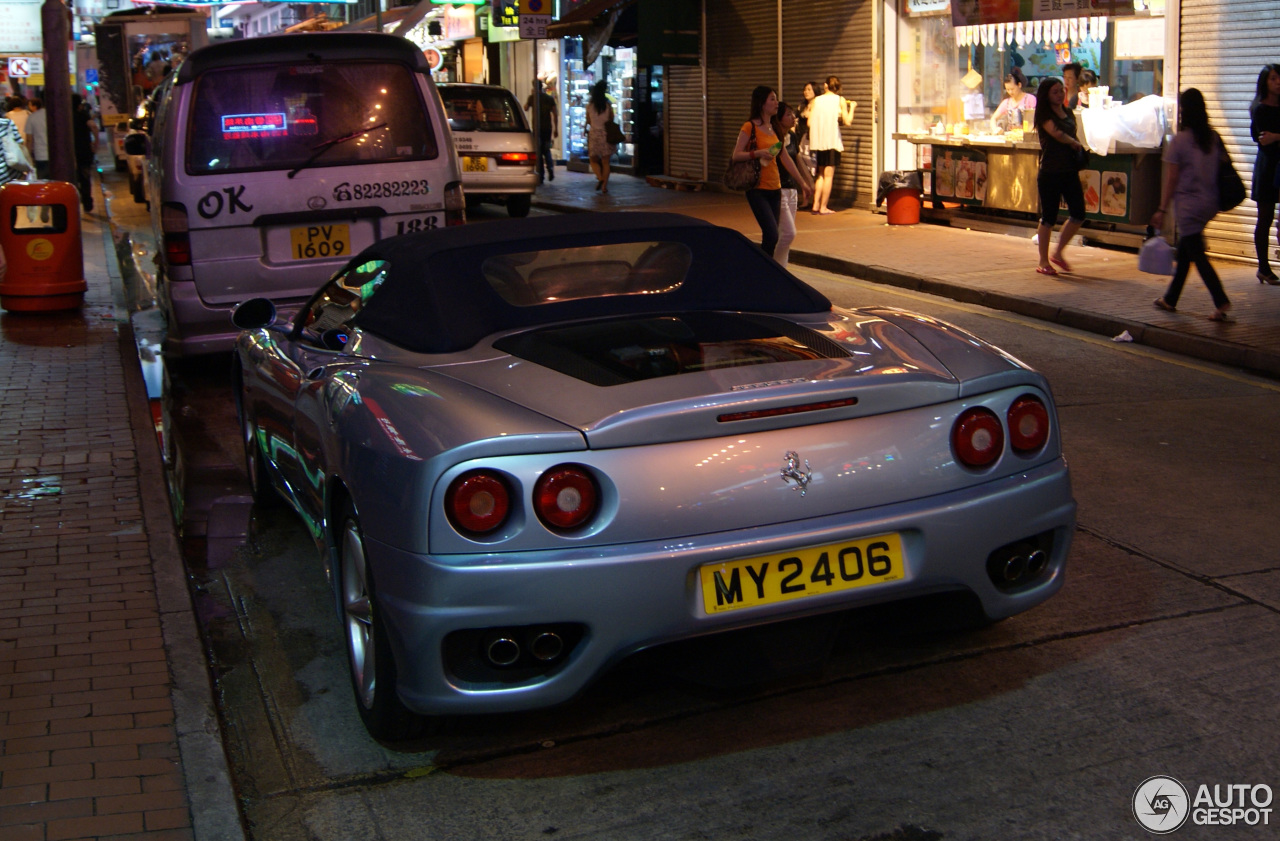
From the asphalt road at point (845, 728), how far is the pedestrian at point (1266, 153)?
716 cm

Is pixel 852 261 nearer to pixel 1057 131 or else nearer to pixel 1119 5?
pixel 1057 131

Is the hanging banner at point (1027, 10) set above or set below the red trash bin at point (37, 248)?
above

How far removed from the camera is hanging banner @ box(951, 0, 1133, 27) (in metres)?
13.8

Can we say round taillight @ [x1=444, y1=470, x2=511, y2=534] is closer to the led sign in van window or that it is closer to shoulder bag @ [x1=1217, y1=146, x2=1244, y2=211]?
the led sign in van window

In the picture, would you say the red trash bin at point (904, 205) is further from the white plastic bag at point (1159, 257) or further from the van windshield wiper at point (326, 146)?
the van windshield wiper at point (326, 146)

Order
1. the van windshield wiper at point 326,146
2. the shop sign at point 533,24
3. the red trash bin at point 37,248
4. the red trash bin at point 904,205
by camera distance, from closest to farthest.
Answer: the van windshield wiper at point 326,146 → the red trash bin at point 37,248 → the red trash bin at point 904,205 → the shop sign at point 533,24

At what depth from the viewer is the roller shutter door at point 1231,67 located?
12344mm

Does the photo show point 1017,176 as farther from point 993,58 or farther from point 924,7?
point 924,7

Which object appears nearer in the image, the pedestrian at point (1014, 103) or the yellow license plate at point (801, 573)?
A: the yellow license plate at point (801, 573)

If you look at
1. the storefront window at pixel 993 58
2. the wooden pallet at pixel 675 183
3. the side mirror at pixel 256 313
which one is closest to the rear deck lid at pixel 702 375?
the side mirror at pixel 256 313

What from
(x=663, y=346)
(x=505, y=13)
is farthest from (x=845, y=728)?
(x=505, y=13)

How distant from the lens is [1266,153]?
11.3 meters

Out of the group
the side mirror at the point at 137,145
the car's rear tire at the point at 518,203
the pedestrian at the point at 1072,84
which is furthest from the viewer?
the car's rear tire at the point at 518,203

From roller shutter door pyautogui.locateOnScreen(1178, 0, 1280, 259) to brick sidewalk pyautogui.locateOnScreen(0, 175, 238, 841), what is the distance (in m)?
9.81
